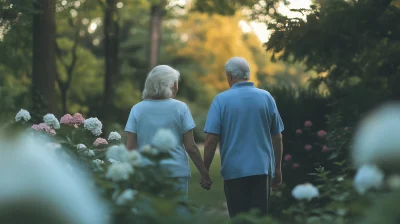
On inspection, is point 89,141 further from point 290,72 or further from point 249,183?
point 290,72

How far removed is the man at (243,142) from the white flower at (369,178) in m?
2.51

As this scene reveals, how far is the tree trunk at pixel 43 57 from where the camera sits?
1178cm

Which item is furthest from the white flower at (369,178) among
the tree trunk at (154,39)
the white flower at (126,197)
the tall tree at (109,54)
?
the tree trunk at (154,39)

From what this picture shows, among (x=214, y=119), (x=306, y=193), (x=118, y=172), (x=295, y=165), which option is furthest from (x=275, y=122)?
(x=295, y=165)

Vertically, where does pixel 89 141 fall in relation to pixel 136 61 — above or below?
below

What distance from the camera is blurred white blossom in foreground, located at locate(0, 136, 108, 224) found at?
9.84 feet

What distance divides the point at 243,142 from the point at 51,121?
1.63m

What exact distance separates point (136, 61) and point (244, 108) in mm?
41390

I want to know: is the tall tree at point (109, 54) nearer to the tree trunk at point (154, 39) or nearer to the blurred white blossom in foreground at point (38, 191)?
the tree trunk at point (154, 39)

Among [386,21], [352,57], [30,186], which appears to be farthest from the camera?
[352,57]

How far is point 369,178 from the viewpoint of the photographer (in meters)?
3.45

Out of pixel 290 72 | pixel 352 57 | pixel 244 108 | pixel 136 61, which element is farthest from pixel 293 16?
pixel 290 72

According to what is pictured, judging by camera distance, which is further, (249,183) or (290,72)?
(290,72)

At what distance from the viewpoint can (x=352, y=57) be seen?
33.7 feet
